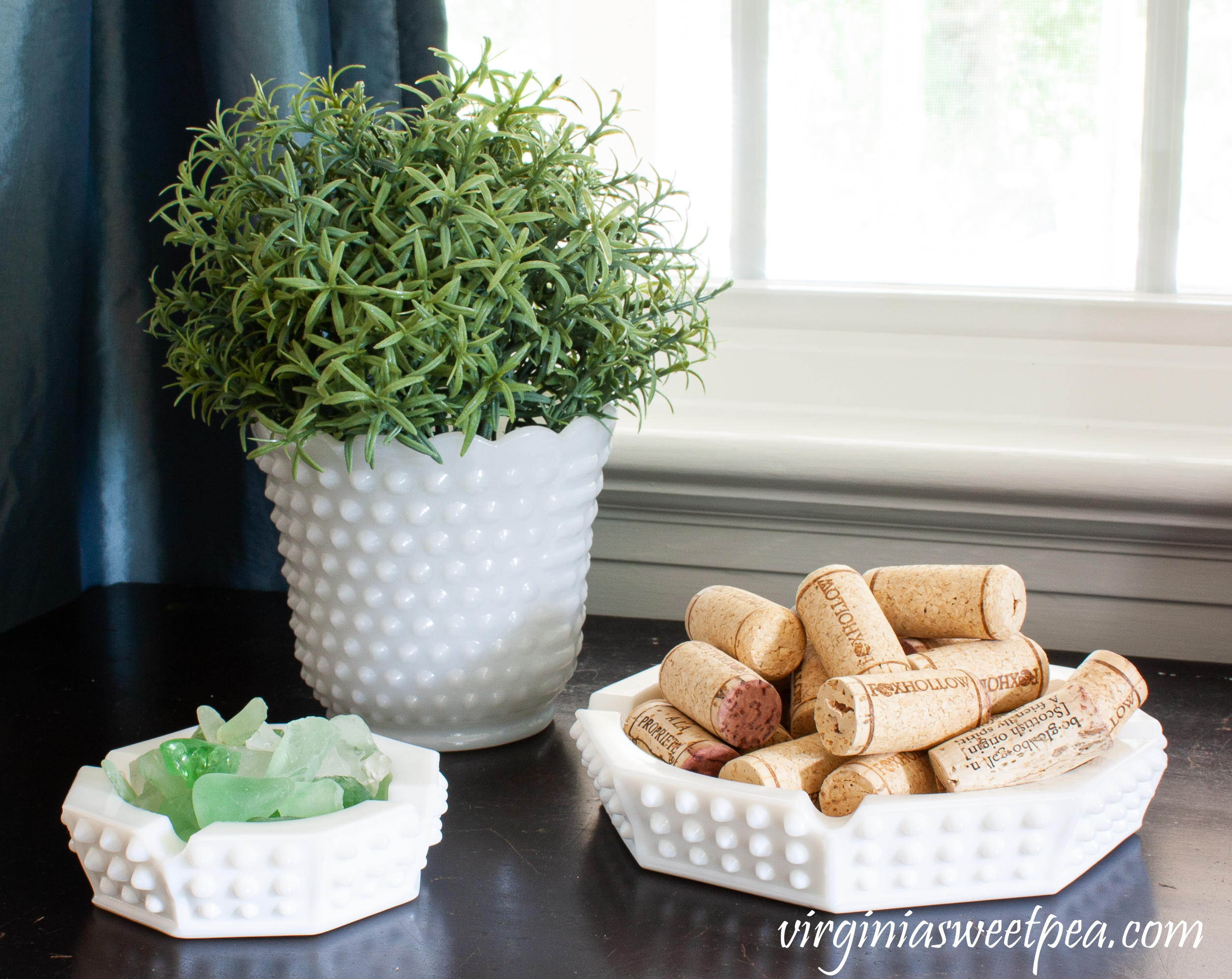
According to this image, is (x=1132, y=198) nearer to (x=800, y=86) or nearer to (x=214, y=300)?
(x=800, y=86)

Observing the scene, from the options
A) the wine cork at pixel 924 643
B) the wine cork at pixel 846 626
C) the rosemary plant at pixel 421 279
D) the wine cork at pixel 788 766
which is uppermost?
the rosemary plant at pixel 421 279

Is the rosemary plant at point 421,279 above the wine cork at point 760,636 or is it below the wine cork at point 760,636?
above

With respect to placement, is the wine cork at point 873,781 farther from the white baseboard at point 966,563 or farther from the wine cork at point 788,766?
the white baseboard at point 966,563

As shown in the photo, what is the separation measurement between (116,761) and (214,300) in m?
0.26

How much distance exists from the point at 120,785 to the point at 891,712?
0.33 m

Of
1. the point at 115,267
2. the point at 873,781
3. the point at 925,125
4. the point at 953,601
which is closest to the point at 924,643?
the point at 953,601

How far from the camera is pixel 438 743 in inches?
24.5

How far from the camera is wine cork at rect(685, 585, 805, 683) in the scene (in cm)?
55

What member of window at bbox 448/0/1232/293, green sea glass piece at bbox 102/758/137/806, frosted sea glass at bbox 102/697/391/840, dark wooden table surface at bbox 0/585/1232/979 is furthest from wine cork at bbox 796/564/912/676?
window at bbox 448/0/1232/293

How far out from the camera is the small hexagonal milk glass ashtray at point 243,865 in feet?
1.38

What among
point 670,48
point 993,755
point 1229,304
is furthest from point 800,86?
point 993,755

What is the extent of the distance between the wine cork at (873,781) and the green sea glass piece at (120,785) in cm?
30

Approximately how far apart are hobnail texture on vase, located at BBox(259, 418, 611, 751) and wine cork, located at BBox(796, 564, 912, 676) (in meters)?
0.15

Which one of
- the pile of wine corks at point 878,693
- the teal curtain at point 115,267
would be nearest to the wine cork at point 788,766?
the pile of wine corks at point 878,693
